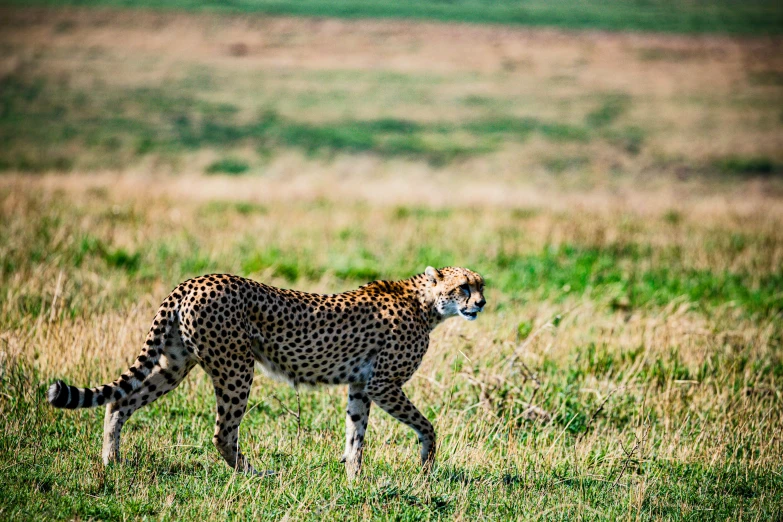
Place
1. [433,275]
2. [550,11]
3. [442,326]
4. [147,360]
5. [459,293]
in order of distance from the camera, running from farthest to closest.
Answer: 1. [550,11]
2. [442,326]
3. [433,275]
4. [459,293]
5. [147,360]

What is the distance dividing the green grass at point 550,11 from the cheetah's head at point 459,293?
2359 inches

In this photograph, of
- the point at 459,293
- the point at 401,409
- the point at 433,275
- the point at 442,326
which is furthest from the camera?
the point at 442,326

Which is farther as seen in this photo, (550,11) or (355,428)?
(550,11)

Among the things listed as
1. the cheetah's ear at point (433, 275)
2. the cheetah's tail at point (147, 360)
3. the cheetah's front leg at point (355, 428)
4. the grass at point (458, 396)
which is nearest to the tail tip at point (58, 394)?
the cheetah's tail at point (147, 360)

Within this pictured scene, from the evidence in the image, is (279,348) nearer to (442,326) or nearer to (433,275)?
(433,275)

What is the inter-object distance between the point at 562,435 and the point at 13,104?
130 feet

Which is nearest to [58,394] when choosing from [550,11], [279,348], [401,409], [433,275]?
[279,348]

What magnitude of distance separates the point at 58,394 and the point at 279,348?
4.40 feet

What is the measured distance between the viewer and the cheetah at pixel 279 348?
17.8 feet

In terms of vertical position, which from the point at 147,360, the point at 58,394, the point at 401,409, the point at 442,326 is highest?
the point at 58,394

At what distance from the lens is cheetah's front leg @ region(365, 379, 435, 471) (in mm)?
5773

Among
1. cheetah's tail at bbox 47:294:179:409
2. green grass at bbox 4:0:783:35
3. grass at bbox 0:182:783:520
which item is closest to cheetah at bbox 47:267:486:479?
cheetah's tail at bbox 47:294:179:409

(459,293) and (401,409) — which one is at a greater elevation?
(459,293)

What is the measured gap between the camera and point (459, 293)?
608 cm
